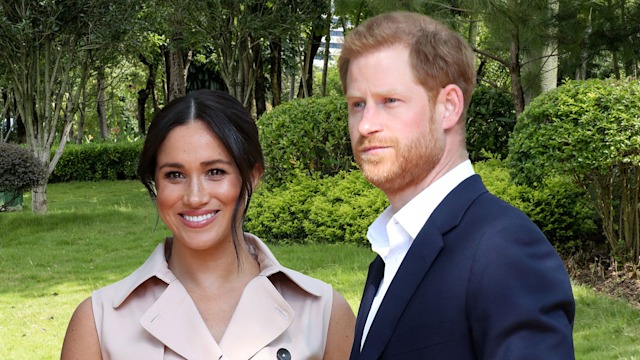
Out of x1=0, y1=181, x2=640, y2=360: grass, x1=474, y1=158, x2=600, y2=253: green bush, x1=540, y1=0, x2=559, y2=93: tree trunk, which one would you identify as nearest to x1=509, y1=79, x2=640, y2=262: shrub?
x1=474, y1=158, x2=600, y2=253: green bush

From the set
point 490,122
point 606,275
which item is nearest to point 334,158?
point 490,122

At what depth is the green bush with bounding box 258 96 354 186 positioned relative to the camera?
36.9 ft

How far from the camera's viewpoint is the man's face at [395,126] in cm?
194

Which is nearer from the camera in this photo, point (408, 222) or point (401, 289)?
point (401, 289)

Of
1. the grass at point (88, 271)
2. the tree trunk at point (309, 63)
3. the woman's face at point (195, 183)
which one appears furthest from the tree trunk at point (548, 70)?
the woman's face at point (195, 183)

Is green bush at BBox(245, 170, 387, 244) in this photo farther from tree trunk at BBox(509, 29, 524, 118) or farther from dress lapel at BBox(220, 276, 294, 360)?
dress lapel at BBox(220, 276, 294, 360)

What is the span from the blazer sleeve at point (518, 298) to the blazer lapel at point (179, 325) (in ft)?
4.06

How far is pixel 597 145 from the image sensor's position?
26.6ft

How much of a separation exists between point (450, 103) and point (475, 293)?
0.46m

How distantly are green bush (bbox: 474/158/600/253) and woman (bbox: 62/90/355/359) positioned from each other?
22.4 feet

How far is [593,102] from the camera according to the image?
27.3 ft

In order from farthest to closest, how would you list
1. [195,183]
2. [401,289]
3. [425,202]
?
[195,183] → [425,202] → [401,289]

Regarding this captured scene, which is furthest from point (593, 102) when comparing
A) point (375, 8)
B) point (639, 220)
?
point (375, 8)

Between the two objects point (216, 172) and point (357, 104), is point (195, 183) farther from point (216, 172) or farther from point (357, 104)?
point (357, 104)
